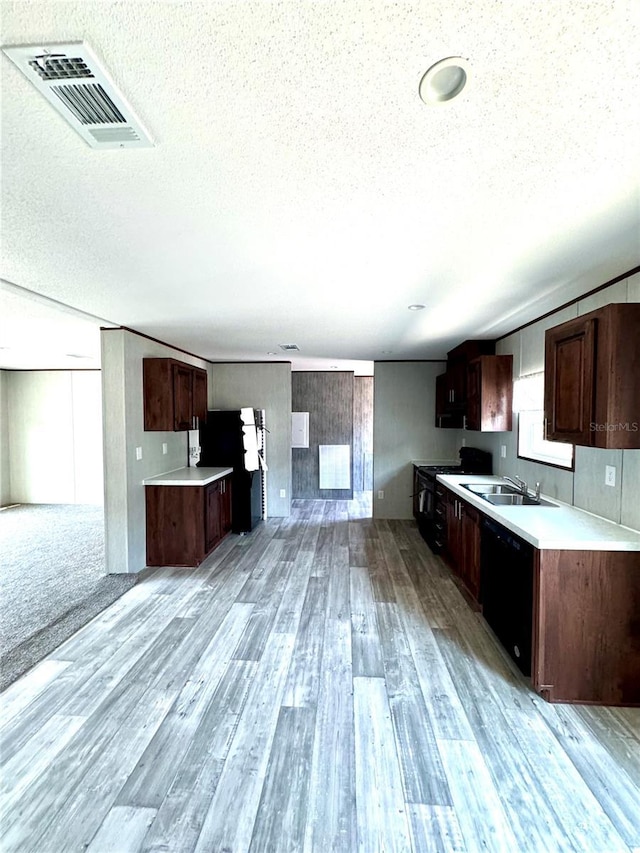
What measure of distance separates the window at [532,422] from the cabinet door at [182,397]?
367cm

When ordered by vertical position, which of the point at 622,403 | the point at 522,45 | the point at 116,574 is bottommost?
the point at 116,574

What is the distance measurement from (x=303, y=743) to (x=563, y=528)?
183 centimetres

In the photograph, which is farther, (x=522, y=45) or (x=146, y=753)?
(x=146, y=753)

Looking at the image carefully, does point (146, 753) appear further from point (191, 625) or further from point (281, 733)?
point (191, 625)

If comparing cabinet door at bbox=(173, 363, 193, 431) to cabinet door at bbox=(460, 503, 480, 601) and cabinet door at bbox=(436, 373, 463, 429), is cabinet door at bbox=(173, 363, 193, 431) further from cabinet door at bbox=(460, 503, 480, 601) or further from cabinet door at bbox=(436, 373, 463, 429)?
cabinet door at bbox=(436, 373, 463, 429)

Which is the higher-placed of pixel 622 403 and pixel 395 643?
pixel 622 403

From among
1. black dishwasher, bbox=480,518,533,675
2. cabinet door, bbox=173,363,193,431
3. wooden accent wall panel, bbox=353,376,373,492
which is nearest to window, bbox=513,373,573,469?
black dishwasher, bbox=480,518,533,675

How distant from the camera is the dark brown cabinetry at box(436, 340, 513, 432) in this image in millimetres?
3975

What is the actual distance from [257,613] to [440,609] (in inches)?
58.8

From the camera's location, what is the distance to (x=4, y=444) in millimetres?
6945

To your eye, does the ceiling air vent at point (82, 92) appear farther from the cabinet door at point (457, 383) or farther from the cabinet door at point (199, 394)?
the cabinet door at point (457, 383)

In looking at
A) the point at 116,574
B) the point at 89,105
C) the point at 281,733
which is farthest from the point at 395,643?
the point at 89,105

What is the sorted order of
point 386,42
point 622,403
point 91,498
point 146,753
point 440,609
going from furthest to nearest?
point 91,498, point 440,609, point 622,403, point 146,753, point 386,42

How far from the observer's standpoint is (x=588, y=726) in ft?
6.40
